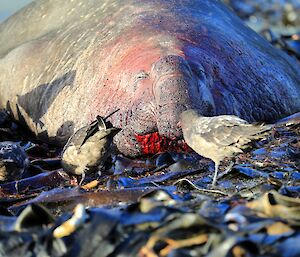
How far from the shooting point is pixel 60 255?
2.13m

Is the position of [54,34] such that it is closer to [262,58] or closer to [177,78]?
[262,58]

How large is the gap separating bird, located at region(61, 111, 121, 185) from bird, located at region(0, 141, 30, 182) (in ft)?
1.02

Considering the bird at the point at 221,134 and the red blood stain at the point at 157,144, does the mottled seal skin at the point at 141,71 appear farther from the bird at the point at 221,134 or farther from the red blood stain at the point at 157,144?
the bird at the point at 221,134

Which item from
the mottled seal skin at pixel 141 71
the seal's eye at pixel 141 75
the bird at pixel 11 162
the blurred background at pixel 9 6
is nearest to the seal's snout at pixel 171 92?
the mottled seal skin at pixel 141 71

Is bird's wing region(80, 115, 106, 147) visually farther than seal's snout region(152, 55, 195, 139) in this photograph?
No

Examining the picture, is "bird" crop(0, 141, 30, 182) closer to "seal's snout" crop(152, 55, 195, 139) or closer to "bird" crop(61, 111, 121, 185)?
"bird" crop(61, 111, 121, 185)

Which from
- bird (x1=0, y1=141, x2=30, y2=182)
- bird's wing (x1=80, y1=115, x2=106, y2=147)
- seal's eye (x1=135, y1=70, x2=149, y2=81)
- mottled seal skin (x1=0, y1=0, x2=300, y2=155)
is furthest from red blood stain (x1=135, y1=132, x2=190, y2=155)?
bird (x1=0, y1=141, x2=30, y2=182)

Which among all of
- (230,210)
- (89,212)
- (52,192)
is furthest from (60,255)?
(52,192)

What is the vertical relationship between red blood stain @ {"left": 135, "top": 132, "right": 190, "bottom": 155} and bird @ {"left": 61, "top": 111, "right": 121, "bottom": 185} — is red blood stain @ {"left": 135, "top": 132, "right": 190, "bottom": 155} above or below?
below

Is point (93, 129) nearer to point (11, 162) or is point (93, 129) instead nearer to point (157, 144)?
point (11, 162)

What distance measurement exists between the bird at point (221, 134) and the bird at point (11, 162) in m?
1.08

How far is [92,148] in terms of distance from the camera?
4.25 meters

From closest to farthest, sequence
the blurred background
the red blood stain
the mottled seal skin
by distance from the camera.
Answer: the red blood stain → the mottled seal skin → the blurred background

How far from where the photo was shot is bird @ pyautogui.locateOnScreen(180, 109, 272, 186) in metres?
3.53
